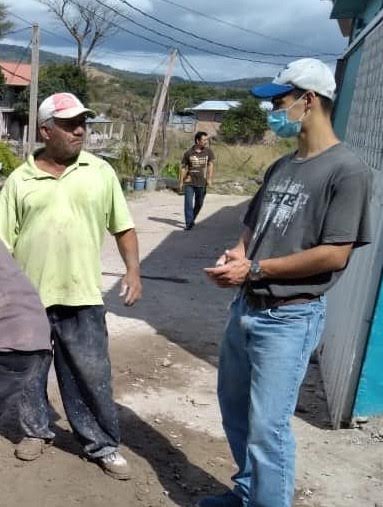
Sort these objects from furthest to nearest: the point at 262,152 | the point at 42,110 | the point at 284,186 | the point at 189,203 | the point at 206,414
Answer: the point at 262,152 → the point at 189,203 → the point at 206,414 → the point at 42,110 → the point at 284,186

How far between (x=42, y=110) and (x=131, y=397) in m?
2.09

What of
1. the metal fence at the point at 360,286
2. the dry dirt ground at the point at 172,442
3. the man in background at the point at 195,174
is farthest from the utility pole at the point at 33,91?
the metal fence at the point at 360,286

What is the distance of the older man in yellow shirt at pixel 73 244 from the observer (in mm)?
3447

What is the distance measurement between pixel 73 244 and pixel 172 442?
1379 mm

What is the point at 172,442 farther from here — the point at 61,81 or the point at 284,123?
the point at 61,81

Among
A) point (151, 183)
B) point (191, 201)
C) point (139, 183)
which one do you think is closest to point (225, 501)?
point (191, 201)

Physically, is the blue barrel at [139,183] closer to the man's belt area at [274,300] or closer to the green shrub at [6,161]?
the green shrub at [6,161]

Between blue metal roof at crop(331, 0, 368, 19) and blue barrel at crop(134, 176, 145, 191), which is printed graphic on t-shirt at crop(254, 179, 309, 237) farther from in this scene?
blue barrel at crop(134, 176, 145, 191)

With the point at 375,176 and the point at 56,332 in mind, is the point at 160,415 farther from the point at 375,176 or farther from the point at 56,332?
the point at 375,176

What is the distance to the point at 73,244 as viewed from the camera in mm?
3504

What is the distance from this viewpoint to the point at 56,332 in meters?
3.59

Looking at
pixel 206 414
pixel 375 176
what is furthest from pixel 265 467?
pixel 375 176

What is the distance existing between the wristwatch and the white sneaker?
1.49 metres

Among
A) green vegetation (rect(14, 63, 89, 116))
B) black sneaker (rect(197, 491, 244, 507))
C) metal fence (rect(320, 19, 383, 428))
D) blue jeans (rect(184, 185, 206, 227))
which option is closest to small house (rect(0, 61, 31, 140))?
green vegetation (rect(14, 63, 89, 116))
